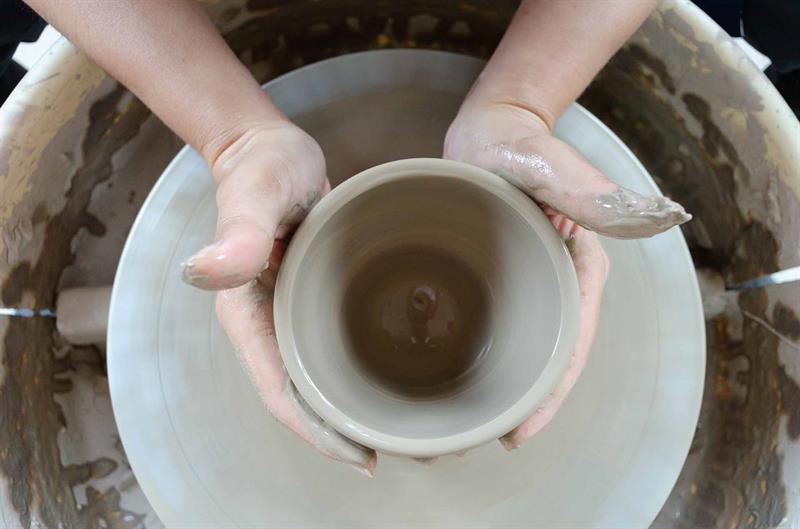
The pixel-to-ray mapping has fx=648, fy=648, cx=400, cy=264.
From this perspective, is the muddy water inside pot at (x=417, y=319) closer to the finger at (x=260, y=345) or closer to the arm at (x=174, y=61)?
the finger at (x=260, y=345)

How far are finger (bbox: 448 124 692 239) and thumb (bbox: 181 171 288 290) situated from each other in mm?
325

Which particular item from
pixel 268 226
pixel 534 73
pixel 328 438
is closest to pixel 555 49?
pixel 534 73

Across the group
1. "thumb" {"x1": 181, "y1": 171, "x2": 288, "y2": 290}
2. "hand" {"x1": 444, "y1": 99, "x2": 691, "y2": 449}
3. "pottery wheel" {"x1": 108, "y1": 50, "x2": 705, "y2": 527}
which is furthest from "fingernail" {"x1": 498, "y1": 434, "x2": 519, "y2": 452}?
"thumb" {"x1": 181, "y1": 171, "x2": 288, "y2": 290}

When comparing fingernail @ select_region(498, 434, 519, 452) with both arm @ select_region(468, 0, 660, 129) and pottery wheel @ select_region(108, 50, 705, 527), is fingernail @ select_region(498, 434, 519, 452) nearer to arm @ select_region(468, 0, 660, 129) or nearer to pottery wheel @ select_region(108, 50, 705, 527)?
pottery wheel @ select_region(108, 50, 705, 527)

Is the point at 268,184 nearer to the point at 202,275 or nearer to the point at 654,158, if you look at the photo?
the point at 202,275

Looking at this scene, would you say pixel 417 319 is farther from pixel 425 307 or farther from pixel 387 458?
pixel 387 458

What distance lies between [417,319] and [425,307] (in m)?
0.03

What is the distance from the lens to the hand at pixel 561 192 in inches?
28.6

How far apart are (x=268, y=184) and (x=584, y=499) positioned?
711mm

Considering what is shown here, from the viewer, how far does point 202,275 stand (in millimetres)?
668

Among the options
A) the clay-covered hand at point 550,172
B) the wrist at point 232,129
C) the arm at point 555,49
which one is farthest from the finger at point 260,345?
the arm at point 555,49

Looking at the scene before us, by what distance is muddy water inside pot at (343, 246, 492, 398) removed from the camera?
98 cm

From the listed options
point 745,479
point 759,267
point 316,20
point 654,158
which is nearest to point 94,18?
point 316,20

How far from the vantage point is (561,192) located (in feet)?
2.64
